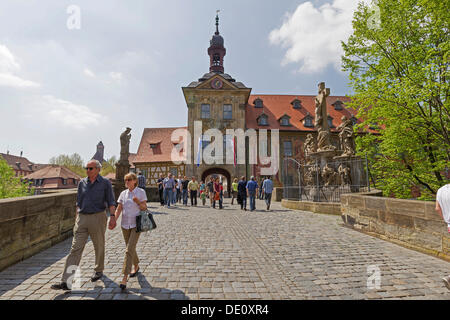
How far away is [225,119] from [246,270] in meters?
23.1

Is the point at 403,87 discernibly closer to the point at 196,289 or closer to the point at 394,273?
the point at 394,273

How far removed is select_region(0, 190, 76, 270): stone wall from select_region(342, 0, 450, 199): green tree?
1107 cm

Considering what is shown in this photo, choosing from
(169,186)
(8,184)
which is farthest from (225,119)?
(8,184)

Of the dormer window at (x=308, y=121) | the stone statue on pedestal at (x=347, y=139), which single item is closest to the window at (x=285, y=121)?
the dormer window at (x=308, y=121)

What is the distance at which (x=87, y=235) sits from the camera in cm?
328

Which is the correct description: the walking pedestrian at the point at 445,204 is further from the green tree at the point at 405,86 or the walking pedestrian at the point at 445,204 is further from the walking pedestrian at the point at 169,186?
the walking pedestrian at the point at 169,186

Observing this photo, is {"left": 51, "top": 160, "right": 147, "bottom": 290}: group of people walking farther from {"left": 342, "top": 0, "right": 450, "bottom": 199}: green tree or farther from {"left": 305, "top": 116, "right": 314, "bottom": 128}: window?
{"left": 305, "top": 116, "right": 314, "bottom": 128}: window

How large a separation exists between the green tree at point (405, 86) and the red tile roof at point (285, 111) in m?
16.8

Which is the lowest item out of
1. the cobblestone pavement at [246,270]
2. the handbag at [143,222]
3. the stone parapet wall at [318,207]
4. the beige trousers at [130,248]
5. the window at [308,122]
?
the cobblestone pavement at [246,270]

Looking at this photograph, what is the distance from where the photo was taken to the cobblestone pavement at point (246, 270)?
2.91 meters

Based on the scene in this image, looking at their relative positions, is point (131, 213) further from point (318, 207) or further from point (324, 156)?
point (324, 156)

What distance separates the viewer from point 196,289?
3023 millimetres

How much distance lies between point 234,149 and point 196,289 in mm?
22256
